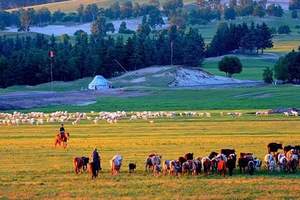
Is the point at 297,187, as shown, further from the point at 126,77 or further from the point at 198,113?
the point at 126,77

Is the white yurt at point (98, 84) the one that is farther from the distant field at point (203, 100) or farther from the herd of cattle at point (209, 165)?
the herd of cattle at point (209, 165)

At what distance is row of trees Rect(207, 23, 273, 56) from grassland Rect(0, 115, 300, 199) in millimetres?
96118

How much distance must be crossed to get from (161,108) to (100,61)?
4708cm

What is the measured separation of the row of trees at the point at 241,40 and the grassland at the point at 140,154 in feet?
315

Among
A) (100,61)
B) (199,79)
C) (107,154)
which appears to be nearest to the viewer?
(107,154)

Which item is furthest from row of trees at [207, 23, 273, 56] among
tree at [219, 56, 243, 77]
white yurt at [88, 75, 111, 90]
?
white yurt at [88, 75, 111, 90]

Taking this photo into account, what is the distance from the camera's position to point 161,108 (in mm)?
90312

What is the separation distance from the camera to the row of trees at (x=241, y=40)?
6688 inches

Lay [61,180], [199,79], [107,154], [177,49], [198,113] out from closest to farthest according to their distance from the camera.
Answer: [61,180] → [107,154] → [198,113] → [199,79] → [177,49]

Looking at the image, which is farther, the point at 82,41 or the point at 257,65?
the point at 257,65

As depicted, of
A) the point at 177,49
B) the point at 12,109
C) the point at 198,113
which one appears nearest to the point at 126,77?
the point at 177,49

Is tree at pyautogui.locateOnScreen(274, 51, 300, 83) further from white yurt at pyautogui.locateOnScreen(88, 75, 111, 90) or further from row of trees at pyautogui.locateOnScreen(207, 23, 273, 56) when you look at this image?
row of trees at pyautogui.locateOnScreen(207, 23, 273, 56)

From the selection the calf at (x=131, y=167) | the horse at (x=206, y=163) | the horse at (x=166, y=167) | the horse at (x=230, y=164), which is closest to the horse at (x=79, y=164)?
the calf at (x=131, y=167)

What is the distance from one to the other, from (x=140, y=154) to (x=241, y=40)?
128 m
